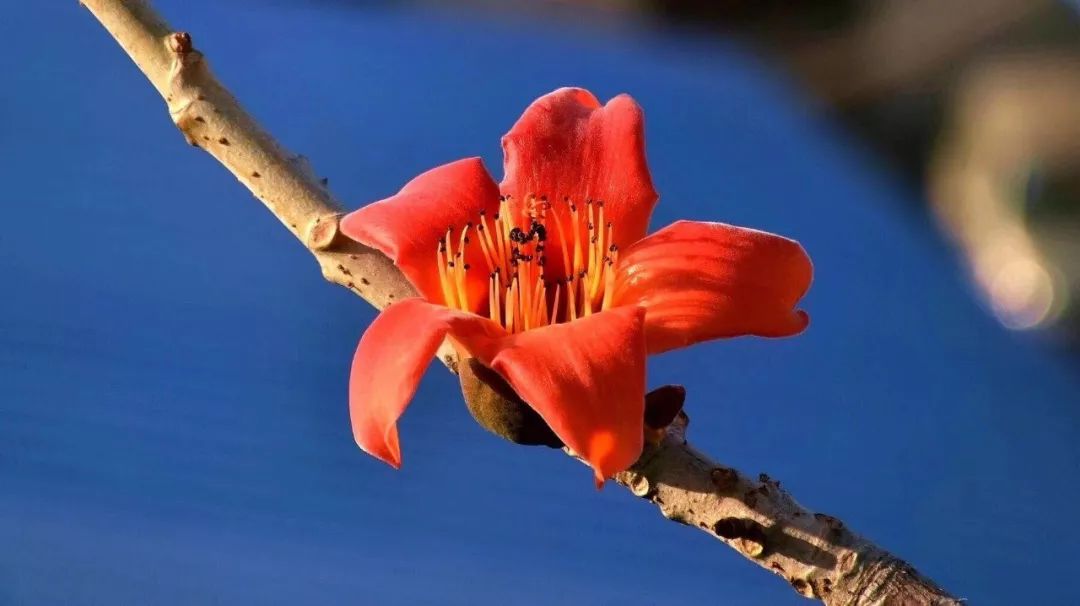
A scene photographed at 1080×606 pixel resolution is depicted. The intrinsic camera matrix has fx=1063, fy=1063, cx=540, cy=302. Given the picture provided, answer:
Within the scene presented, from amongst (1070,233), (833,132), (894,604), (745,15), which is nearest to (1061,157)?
(1070,233)

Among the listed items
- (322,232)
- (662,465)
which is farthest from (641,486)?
(322,232)

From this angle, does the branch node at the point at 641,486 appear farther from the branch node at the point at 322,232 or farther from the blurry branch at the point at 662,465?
the branch node at the point at 322,232

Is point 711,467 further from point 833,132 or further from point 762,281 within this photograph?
point 833,132

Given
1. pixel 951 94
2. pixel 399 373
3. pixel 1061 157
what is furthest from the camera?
pixel 951 94

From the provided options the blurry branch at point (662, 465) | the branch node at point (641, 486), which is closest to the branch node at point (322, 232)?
the blurry branch at point (662, 465)

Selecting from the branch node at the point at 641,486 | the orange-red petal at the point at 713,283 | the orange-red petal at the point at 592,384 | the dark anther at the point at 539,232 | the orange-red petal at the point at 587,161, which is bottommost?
the orange-red petal at the point at 592,384

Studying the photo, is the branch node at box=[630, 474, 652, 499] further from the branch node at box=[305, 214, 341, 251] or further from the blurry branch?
the branch node at box=[305, 214, 341, 251]

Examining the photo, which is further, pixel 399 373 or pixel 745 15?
pixel 745 15

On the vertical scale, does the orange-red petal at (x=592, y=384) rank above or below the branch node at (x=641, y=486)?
below
